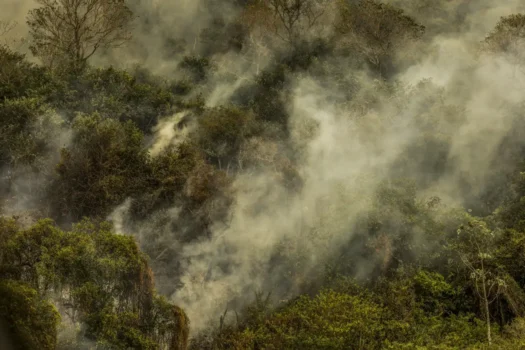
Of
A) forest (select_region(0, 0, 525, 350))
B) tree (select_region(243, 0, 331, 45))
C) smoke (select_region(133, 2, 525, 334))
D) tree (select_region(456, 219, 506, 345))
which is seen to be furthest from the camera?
tree (select_region(243, 0, 331, 45))

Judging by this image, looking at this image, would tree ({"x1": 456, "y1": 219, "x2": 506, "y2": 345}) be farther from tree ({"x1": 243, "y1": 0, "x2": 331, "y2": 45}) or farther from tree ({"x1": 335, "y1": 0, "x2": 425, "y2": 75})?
tree ({"x1": 243, "y1": 0, "x2": 331, "y2": 45})

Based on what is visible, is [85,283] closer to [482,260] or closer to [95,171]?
[95,171]

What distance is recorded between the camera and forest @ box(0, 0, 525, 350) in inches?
634

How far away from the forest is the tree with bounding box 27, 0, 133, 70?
104mm

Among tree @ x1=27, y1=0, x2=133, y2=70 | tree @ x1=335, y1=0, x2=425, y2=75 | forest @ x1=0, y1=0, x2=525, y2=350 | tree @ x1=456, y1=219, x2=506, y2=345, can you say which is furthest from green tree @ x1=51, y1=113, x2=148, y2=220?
tree @ x1=335, y1=0, x2=425, y2=75

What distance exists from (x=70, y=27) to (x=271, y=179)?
11.5 m

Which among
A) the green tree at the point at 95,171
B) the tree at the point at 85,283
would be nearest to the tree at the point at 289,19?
the green tree at the point at 95,171

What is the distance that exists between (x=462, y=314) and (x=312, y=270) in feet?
17.4

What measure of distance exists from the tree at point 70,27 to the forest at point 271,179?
104 millimetres

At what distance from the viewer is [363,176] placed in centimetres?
2261

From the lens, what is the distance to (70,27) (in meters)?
26.1

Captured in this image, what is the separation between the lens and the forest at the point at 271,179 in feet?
52.9

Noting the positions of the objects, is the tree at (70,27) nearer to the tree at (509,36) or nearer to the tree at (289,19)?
the tree at (289,19)

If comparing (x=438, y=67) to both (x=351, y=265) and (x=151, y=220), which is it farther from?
(x=151, y=220)
